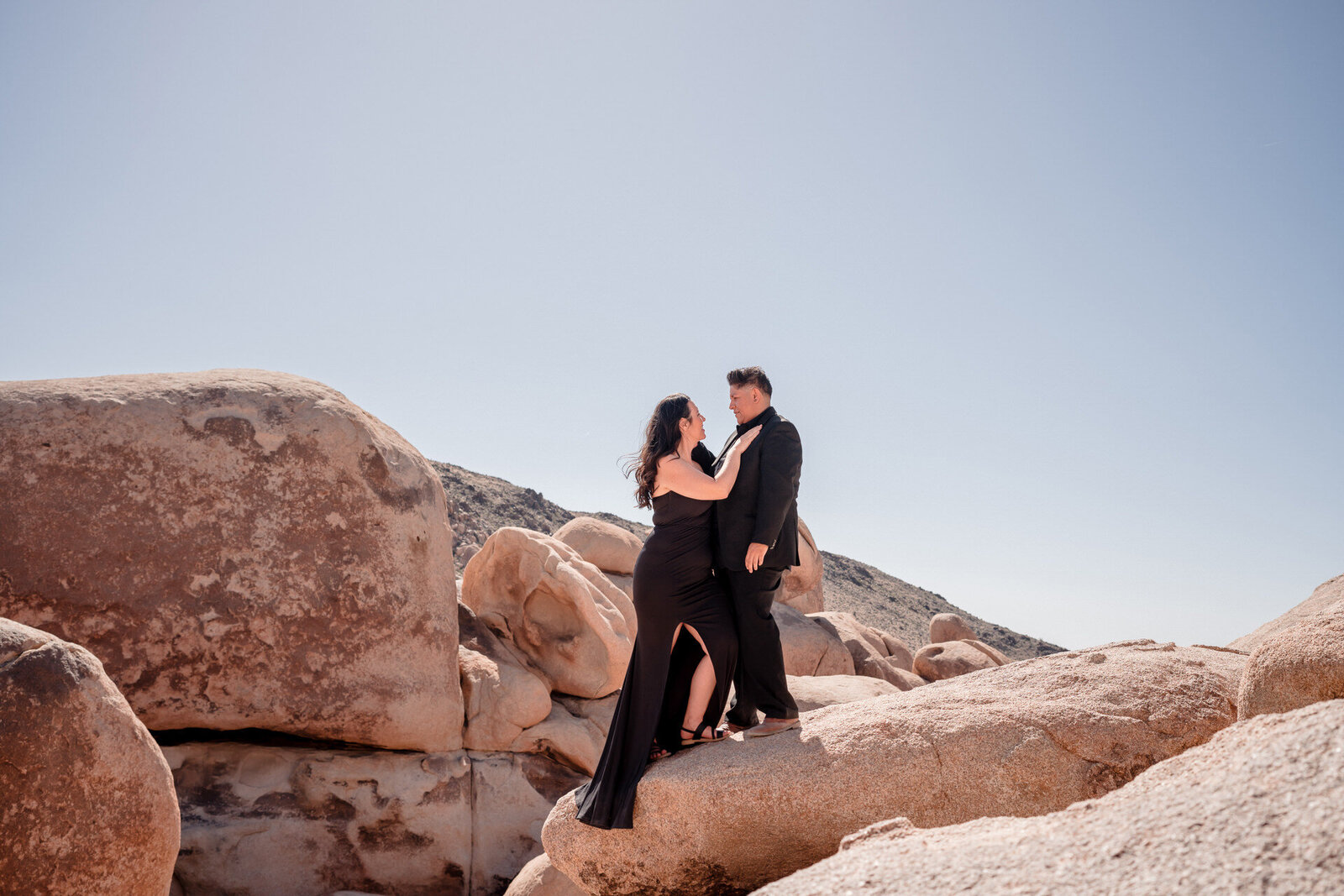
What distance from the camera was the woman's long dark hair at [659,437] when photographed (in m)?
4.50

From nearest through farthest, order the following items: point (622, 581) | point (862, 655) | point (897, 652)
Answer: point (622, 581), point (862, 655), point (897, 652)

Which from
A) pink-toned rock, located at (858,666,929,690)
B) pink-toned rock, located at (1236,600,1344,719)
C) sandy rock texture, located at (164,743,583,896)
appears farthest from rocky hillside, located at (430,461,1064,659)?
pink-toned rock, located at (1236,600,1344,719)

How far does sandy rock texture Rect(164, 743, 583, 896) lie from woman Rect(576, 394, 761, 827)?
2305 mm

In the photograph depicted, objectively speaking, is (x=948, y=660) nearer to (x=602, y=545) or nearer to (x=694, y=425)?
(x=602, y=545)

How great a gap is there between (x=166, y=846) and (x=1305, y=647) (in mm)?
4592

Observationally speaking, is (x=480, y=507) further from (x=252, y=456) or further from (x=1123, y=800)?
(x=1123, y=800)

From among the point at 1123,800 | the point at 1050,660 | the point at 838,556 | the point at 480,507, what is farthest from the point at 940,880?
the point at 838,556

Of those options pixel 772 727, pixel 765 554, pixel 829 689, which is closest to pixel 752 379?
pixel 765 554

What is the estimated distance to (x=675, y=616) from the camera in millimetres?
4453

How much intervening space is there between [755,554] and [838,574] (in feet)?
124

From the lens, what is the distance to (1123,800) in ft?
7.75

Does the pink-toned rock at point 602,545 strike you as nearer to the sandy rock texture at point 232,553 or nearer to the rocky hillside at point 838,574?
the sandy rock texture at point 232,553

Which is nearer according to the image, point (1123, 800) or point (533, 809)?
point (1123, 800)

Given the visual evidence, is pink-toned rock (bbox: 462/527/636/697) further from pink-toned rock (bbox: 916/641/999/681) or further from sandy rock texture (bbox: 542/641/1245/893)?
pink-toned rock (bbox: 916/641/999/681)
